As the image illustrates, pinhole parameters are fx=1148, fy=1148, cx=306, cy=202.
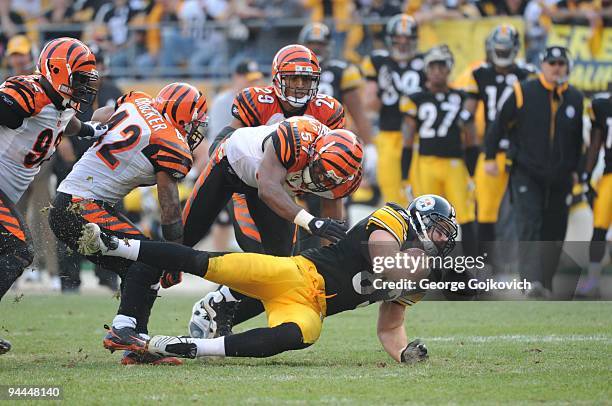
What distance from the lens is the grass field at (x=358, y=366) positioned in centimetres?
509

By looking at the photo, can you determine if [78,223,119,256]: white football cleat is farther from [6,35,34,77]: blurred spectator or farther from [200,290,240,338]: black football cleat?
[6,35,34,77]: blurred spectator

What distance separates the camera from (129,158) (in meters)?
6.46

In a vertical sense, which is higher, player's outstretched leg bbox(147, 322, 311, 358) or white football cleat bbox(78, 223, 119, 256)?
white football cleat bbox(78, 223, 119, 256)

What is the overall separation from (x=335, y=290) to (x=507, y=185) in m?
5.31

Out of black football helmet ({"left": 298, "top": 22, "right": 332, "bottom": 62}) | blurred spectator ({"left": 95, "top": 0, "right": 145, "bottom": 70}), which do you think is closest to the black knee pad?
black football helmet ({"left": 298, "top": 22, "right": 332, "bottom": 62})

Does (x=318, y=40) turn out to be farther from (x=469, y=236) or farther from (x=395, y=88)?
(x=469, y=236)

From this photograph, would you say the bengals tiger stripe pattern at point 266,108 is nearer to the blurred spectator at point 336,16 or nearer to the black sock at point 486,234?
the black sock at point 486,234

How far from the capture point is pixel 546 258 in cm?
1018

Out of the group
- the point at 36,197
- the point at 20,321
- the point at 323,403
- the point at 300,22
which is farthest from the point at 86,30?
the point at 323,403

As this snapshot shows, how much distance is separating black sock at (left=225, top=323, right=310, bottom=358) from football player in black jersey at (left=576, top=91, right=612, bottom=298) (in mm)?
4858

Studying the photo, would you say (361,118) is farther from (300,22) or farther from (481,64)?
(300,22)

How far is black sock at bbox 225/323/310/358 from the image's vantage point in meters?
5.87

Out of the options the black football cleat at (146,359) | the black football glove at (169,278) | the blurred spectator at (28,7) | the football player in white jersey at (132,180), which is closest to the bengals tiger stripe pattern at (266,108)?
the football player in white jersey at (132,180)

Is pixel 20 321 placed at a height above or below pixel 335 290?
below
